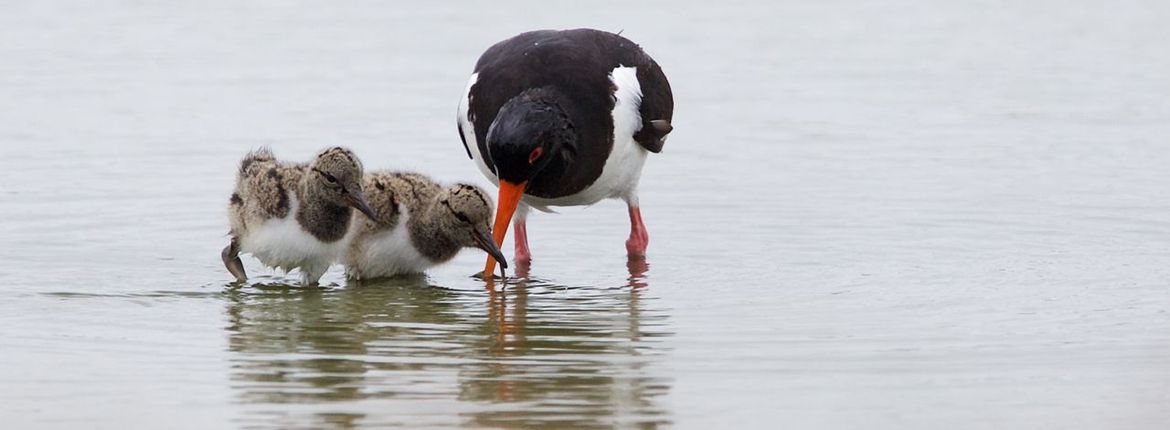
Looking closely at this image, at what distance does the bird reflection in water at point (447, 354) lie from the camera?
21.6 ft

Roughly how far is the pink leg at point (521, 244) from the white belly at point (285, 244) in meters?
1.28

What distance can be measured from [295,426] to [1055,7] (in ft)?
51.8

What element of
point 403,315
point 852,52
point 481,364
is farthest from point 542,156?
point 852,52

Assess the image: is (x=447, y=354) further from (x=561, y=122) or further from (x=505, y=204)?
(x=561, y=122)

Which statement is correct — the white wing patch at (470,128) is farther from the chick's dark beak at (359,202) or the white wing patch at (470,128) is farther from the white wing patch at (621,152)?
the chick's dark beak at (359,202)

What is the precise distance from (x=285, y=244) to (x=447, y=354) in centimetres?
204

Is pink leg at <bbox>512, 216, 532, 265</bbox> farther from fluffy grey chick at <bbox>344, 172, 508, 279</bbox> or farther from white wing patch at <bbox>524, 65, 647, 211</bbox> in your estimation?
fluffy grey chick at <bbox>344, 172, 508, 279</bbox>

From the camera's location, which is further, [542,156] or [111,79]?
[111,79]

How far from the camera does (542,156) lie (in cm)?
971

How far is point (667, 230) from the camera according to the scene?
11.5 m

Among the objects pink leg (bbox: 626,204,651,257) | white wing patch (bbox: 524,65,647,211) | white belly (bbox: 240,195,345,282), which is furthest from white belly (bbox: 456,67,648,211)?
white belly (bbox: 240,195,345,282)

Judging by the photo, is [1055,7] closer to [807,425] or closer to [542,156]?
[542,156]

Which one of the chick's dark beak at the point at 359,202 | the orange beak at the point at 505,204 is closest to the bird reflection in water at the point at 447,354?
the orange beak at the point at 505,204

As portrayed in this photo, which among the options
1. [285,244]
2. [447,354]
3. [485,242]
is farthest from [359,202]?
[447,354]
